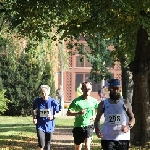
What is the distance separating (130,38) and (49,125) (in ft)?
22.7

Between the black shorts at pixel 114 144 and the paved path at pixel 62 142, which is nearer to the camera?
the black shorts at pixel 114 144

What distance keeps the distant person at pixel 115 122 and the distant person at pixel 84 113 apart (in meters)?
2.55

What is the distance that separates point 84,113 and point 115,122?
9.41ft

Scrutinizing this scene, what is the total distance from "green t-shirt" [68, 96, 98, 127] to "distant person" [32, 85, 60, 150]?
0.74 meters

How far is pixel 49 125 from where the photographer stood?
11547 millimetres

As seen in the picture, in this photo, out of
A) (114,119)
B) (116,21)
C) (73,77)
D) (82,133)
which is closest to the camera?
(114,119)

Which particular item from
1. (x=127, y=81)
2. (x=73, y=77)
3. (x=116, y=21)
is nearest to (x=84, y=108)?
(x=116, y=21)

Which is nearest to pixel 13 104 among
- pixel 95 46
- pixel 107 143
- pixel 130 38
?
pixel 95 46

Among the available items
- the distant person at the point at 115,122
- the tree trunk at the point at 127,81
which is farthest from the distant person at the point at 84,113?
the tree trunk at the point at 127,81

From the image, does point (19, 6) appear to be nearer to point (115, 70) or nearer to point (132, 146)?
point (132, 146)

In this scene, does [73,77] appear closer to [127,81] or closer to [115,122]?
[127,81]

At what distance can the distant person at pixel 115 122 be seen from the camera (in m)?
8.02

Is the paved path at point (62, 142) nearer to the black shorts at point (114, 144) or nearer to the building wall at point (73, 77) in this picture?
the black shorts at point (114, 144)

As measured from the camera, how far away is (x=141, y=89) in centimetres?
1545
